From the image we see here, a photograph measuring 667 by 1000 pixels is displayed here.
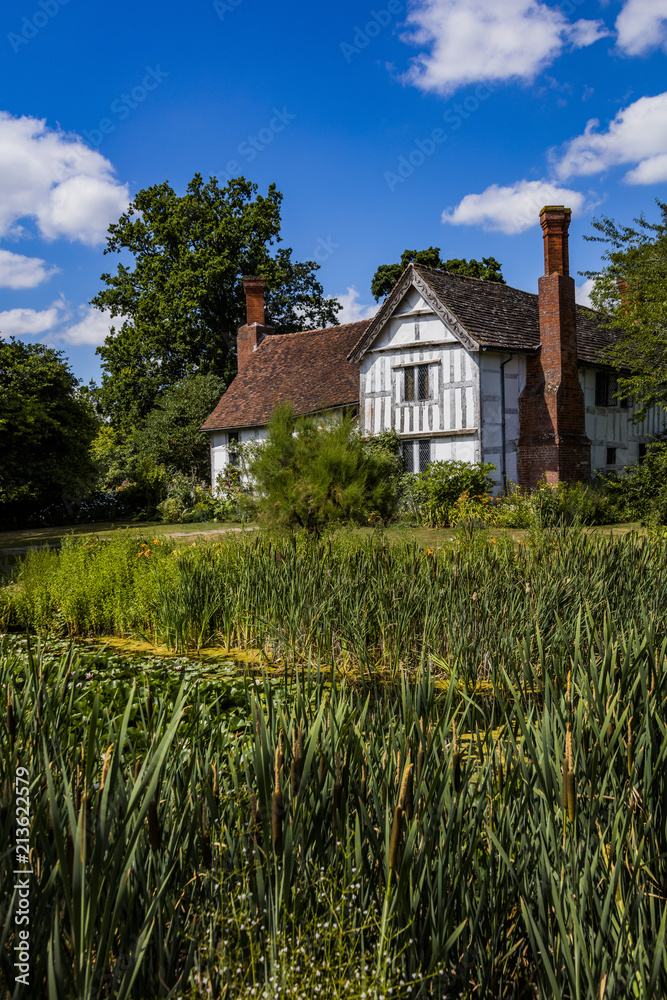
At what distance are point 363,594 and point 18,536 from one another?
56.9 feet

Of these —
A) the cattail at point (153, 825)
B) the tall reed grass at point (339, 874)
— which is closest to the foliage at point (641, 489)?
the tall reed grass at point (339, 874)

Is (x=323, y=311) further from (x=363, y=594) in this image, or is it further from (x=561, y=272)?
(x=363, y=594)

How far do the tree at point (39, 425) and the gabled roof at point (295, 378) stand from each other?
610cm

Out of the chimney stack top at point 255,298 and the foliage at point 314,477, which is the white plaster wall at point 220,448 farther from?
the foliage at point 314,477

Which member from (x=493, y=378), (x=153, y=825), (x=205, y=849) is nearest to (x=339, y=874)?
(x=205, y=849)

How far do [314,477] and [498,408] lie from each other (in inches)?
463

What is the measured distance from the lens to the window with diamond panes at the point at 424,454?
21.5m

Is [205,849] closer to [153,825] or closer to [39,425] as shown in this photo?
[153,825]

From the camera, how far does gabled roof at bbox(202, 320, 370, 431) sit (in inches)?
982

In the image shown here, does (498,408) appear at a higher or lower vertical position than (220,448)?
higher

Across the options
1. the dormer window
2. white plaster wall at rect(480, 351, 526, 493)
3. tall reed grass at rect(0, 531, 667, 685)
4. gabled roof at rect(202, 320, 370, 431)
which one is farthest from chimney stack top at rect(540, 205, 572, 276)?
tall reed grass at rect(0, 531, 667, 685)

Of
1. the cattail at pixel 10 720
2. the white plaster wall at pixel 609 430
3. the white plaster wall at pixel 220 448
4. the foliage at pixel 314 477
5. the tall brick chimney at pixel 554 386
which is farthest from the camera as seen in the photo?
the white plaster wall at pixel 220 448

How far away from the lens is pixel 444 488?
19.3 m

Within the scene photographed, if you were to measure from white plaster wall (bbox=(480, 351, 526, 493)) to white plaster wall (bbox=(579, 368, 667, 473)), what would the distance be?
261cm
